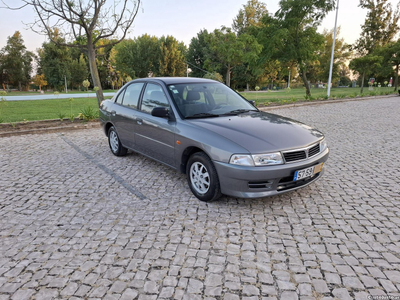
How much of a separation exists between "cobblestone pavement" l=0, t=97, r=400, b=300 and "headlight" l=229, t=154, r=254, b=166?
2.31 ft

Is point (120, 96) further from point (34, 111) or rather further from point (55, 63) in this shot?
point (55, 63)

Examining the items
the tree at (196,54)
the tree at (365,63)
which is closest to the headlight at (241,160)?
the tree at (365,63)

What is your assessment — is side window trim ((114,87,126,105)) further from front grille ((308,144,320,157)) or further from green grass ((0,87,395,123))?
green grass ((0,87,395,123))

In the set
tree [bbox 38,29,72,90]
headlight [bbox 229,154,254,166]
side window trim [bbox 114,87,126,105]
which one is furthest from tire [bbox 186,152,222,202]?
tree [bbox 38,29,72,90]

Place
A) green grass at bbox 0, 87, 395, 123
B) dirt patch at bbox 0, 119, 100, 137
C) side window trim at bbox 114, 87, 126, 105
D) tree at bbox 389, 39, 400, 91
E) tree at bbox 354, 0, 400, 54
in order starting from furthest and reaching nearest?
1. tree at bbox 354, 0, 400, 54
2. tree at bbox 389, 39, 400, 91
3. green grass at bbox 0, 87, 395, 123
4. dirt patch at bbox 0, 119, 100, 137
5. side window trim at bbox 114, 87, 126, 105

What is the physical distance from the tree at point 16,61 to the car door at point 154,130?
67.1m

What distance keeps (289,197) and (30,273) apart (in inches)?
126

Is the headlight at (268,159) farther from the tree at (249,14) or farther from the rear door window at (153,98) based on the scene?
the tree at (249,14)

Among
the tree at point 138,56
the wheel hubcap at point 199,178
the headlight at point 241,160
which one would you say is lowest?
the wheel hubcap at point 199,178

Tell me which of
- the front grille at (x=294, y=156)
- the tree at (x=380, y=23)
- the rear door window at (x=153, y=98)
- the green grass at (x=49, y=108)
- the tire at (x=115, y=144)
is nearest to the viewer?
the front grille at (x=294, y=156)

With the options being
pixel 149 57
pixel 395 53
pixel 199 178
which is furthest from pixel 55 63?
pixel 199 178

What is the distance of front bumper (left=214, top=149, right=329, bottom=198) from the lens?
3.21 metres

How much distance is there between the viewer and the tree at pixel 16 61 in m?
57.8

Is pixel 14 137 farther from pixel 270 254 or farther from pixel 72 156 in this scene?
pixel 270 254
